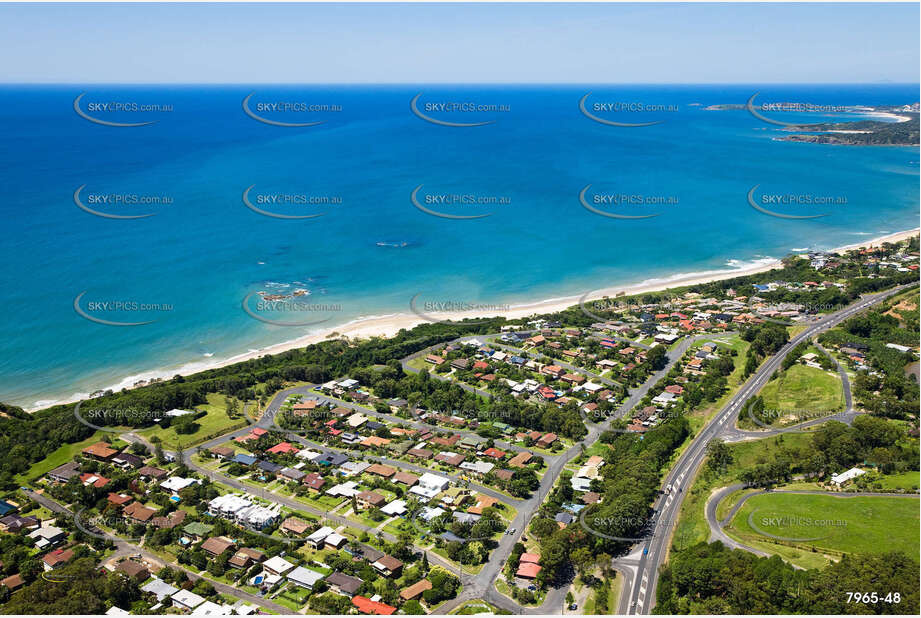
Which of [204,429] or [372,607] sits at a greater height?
[204,429]

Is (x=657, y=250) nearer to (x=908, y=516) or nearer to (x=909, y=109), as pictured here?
(x=908, y=516)

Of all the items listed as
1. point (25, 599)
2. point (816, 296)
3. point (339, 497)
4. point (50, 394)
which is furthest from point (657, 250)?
point (25, 599)

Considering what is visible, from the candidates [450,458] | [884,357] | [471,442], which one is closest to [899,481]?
[884,357]

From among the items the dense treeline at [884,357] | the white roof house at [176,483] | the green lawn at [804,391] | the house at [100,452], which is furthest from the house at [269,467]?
the dense treeline at [884,357]

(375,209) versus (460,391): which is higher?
(375,209)

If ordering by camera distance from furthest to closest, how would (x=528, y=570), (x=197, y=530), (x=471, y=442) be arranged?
(x=471, y=442)
(x=197, y=530)
(x=528, y=570)

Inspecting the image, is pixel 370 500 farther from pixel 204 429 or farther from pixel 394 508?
pixel 204 429

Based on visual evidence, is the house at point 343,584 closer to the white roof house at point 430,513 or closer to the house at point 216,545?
the white roof house at point 430,513
